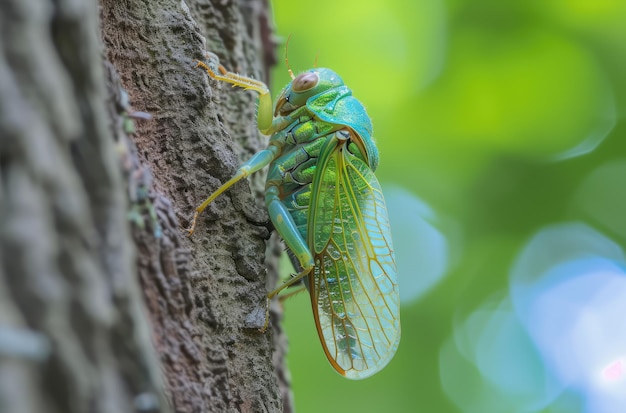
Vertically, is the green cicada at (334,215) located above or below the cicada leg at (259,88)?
below

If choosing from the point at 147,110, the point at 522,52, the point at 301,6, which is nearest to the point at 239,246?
the point at 147,110

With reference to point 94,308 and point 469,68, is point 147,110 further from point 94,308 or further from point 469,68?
point 469,68

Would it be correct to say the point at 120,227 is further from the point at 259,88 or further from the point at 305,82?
the point at 305,82

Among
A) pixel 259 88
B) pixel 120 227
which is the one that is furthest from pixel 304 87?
pixel 120 227

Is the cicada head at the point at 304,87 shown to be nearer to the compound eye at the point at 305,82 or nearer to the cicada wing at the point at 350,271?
the compound eye at the point at 305,82

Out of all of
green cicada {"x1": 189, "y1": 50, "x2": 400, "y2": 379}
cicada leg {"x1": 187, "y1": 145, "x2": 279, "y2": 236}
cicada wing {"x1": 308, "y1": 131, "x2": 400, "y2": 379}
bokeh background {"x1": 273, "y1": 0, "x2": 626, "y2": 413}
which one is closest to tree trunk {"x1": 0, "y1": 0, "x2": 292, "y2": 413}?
cicada leg {"x1": 187, "y1": 145, "x2": 279, "y2": 236}

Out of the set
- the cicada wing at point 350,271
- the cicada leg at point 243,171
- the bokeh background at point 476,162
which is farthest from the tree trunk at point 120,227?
the bokeh background at point 476,162

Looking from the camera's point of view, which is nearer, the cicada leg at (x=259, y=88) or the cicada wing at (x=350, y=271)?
the cicada wing at (x=350, y=271)
